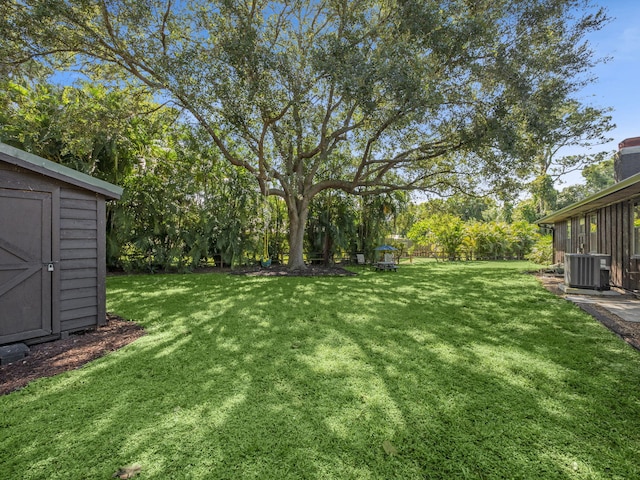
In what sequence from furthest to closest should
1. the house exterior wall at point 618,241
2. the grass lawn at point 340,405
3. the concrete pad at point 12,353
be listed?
the house exterior wall at point 618,241 → the concrete pad at point 12,353 → the grass lawn at point 340,405

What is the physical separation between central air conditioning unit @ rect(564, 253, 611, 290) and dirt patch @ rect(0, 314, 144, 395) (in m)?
9.53

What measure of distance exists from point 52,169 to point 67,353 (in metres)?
2.45

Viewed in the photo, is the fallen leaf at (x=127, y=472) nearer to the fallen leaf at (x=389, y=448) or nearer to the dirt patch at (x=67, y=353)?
the fallen leaf at (x=389, y=448)

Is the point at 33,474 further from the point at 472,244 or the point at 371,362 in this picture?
the point at 472,244

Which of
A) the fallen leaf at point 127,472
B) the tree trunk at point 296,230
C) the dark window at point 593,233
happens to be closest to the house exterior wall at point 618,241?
the dark window at point 593,233

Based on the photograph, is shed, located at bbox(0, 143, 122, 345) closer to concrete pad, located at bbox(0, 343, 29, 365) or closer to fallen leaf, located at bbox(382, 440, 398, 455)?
concrete pad, located at bbox(0, 343, 29, 365)

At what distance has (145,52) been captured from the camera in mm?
7793

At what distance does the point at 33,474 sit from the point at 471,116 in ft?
34.8

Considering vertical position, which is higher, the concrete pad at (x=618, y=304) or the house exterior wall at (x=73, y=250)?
the house exterior wall at (x=73, y=250)

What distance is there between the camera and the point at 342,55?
24.8 feet

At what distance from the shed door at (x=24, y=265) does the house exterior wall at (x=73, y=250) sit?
0.07 meters

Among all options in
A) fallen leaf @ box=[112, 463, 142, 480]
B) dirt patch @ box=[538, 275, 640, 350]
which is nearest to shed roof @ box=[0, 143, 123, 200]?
fallen leaf @ box=[112, 463, 142, 480]

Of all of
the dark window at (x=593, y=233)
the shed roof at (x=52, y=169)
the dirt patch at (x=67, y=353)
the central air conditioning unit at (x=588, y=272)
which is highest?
the shed roof at (x=52, y=169)

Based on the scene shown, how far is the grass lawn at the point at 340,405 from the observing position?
185 cm
